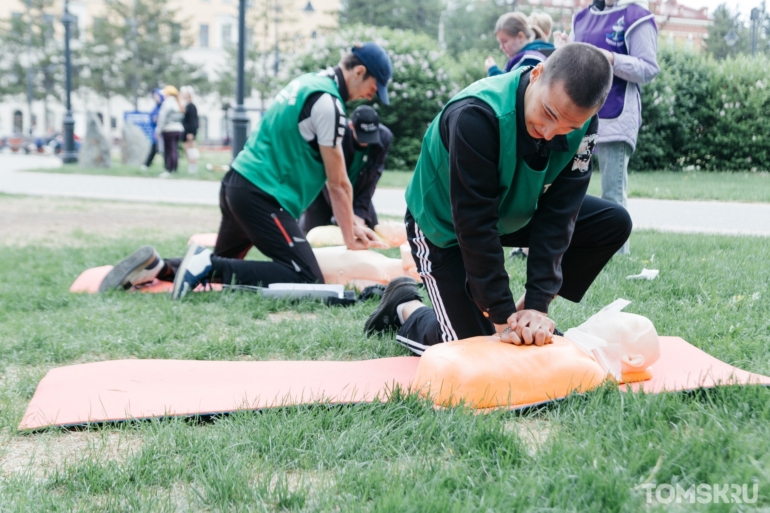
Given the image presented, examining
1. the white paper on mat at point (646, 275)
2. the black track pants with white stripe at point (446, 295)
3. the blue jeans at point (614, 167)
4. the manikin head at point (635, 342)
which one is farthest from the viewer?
the blue jeans at point (614, 167)

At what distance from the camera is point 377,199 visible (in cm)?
1033

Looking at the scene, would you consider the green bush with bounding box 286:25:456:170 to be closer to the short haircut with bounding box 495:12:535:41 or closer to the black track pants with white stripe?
the short haircut with bounding box 495:12:535:41

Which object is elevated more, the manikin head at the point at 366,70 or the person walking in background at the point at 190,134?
the manikin head at the point at 366,70

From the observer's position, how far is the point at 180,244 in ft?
21.9

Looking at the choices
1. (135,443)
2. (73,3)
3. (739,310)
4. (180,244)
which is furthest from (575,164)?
(73,3)

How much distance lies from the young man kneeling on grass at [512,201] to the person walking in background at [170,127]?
1279 centimetres

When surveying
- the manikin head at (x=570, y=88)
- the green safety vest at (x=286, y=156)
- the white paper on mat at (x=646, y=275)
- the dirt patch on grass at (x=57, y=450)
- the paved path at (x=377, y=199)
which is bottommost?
the paved path at (x=377, y=199)

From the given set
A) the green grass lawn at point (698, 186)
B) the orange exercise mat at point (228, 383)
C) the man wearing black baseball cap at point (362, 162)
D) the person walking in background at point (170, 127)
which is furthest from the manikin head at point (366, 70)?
the person walking in background at point (170, 127)

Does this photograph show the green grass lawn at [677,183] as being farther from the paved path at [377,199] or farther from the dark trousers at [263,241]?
the dark trousers at [263,241]

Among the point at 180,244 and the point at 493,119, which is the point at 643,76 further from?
the point at 180,244

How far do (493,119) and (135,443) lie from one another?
1597mm

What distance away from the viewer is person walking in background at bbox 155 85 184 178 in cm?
1493

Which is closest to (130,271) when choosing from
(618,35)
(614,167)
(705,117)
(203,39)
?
(614,167)

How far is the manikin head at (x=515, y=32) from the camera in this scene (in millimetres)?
5234
